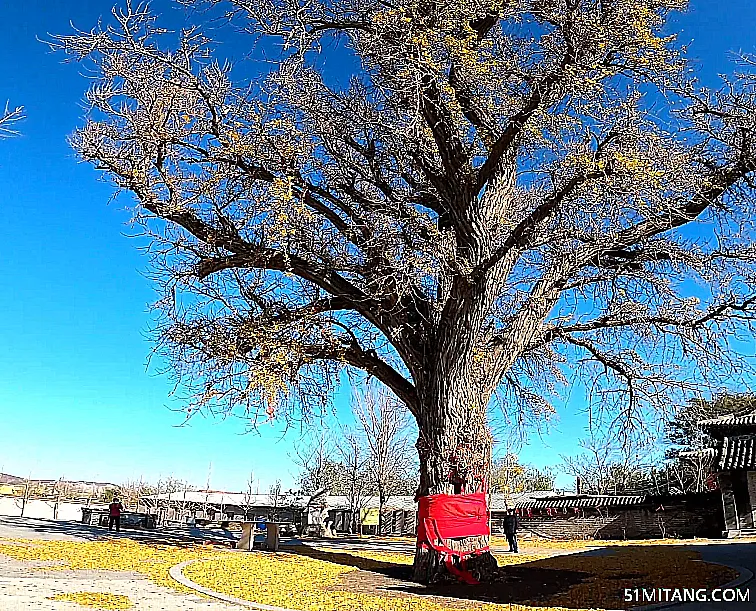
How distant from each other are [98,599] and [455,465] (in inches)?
230

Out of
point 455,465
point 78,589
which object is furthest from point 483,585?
point 78,589

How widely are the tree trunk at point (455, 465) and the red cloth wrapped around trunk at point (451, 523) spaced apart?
0.10 meters

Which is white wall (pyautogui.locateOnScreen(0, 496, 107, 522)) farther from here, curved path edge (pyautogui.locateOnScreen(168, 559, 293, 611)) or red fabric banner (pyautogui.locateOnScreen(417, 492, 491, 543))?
red fabric banner (pyautogui.locateOnScreen(417, 492, 491, 543))

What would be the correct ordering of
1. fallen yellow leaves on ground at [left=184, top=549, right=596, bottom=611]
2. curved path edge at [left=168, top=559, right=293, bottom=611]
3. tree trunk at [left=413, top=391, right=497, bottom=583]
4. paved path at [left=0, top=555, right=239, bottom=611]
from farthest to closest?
tree trunk at [left=413, top=391, right=497, bottom=583]
fallen yellow leaves on ground at [left=184, top=549, right=596, bottom=611]
curved path edge at [left=168, top=559, right=293, bottom=611]
paved path at [left=0, top=555, right=239, bottom=611]

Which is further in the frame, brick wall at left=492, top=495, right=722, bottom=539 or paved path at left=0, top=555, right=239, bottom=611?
brick wall at left=492, top=495, right=722, bottom=539

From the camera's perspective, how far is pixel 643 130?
11.1 metres

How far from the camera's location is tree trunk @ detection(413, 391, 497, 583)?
1096 cm

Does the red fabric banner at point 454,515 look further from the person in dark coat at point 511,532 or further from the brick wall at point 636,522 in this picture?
the brick wall at point 636,522

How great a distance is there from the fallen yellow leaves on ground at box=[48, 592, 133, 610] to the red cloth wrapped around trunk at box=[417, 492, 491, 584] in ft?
15.5

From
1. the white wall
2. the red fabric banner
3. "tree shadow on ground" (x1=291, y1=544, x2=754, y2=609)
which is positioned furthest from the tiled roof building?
the white wall

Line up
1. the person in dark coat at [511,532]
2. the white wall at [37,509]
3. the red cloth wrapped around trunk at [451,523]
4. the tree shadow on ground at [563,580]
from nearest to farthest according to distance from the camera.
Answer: the tree shadow on ground at [563,580], the red cloth wrapped around trunk at [451,523], the person in dark coat at [511,532], the white wall at [37,509]

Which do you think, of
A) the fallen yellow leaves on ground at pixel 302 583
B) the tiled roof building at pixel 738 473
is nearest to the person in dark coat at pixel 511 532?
the fallen yellow leaves on ground at pixel 302 583

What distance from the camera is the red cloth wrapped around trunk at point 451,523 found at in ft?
35.4

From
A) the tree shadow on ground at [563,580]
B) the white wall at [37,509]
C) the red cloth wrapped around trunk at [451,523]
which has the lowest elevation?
the white wall at [37,509]
